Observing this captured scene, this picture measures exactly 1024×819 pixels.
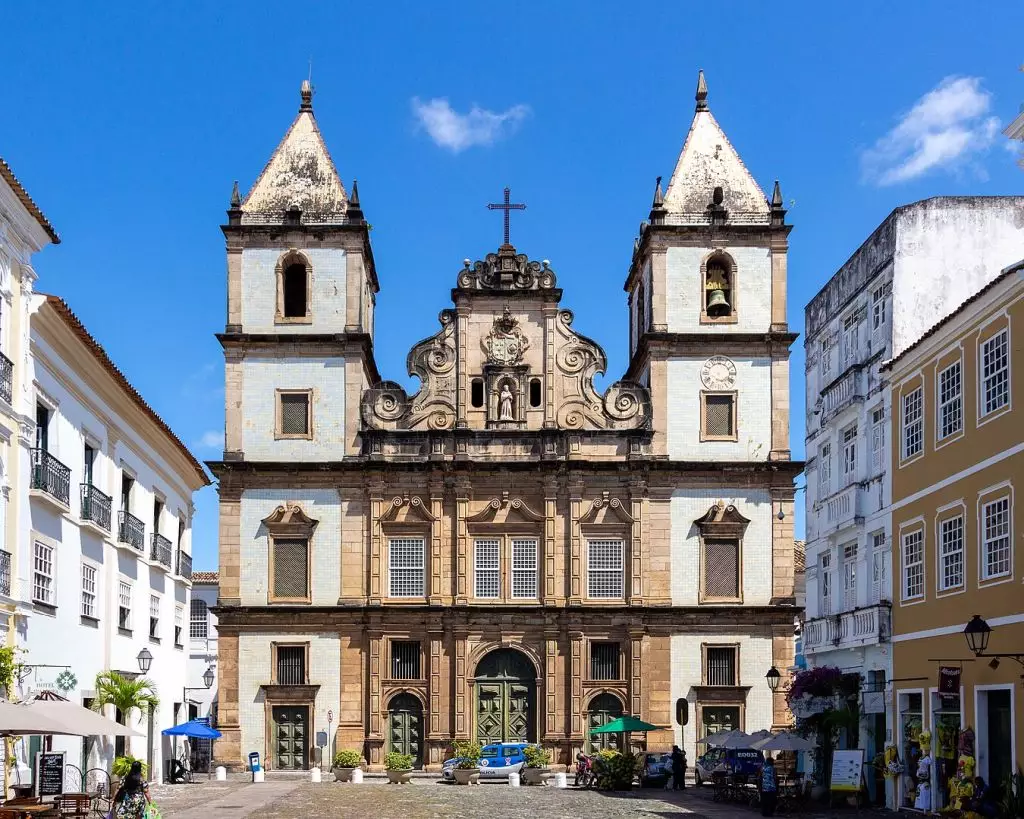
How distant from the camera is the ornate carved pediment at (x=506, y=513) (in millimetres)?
48062

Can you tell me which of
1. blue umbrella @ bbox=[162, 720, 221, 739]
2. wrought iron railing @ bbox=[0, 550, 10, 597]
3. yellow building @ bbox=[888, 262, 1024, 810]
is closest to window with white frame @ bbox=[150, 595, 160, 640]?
blue umbrella @ bbox=[162, 720, 221, 739]

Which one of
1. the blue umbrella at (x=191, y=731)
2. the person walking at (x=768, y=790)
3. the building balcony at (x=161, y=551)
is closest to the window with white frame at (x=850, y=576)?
the person walking at (x=768, y=790)

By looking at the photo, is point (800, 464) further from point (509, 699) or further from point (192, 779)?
point (192, 779)

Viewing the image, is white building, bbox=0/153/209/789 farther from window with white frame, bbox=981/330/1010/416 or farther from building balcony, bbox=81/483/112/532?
window with white frame, bbox=981/330/1010/416

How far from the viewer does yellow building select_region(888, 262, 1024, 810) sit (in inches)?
1030

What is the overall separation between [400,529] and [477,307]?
7.68 metres

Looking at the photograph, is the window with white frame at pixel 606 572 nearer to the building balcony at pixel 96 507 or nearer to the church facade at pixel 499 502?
the church facade at pixel 499 502

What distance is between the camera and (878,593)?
116 ft

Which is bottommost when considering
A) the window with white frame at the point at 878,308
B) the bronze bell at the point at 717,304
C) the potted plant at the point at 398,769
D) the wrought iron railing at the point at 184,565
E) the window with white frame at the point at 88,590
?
the potted plant at the point at 398,769

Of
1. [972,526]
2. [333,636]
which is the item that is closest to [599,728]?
[333,636]

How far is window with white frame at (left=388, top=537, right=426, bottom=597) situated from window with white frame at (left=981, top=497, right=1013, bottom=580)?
77.2 ft

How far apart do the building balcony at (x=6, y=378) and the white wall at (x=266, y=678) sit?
2178 cm

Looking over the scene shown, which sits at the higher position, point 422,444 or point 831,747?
point 422,444

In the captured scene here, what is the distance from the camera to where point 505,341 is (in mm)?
49188
